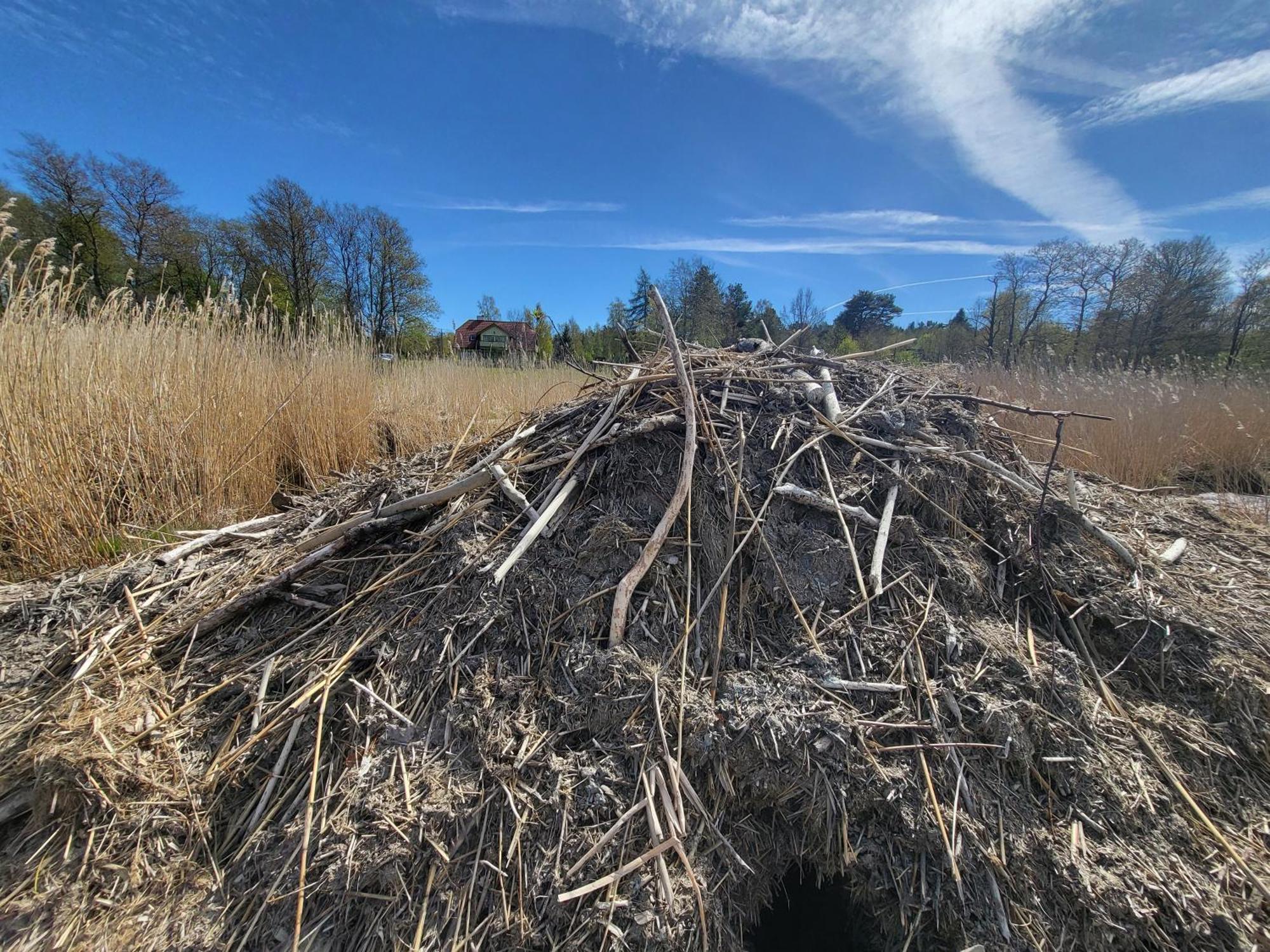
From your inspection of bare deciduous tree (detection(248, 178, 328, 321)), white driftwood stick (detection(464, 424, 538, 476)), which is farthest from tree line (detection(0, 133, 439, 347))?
white driftwood stick (detection(464, 424, 538, 476))

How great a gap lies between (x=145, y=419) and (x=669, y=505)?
3.54 meters

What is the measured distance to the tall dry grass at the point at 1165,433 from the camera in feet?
17.2

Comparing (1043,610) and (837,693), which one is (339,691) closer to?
(837,693)

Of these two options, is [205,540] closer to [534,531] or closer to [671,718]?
[534,531]

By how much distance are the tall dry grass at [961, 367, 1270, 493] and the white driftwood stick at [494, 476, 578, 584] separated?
4.17 meters

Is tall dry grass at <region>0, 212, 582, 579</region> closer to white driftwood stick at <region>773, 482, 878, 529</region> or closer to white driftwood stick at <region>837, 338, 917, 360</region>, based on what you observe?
white driftwood stick at <region>773, 482, 878, 529</region>

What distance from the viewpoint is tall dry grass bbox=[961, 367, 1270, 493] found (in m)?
5.23

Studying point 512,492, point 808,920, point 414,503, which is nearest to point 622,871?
point 808,920

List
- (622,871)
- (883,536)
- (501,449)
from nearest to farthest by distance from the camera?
1. (622,871)
2. (883,536)
3. (501,449)

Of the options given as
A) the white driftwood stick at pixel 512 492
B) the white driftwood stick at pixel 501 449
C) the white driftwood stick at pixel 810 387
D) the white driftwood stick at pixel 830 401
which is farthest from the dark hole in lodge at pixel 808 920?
the white driftwood stick at pixel 501 449

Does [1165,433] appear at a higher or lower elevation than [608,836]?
higher

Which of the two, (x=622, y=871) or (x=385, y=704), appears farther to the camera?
(x=385, y=704)

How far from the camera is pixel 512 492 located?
2035mm

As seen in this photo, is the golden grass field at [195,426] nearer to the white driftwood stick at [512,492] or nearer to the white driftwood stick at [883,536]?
the white driftwood stick at [512,492]
